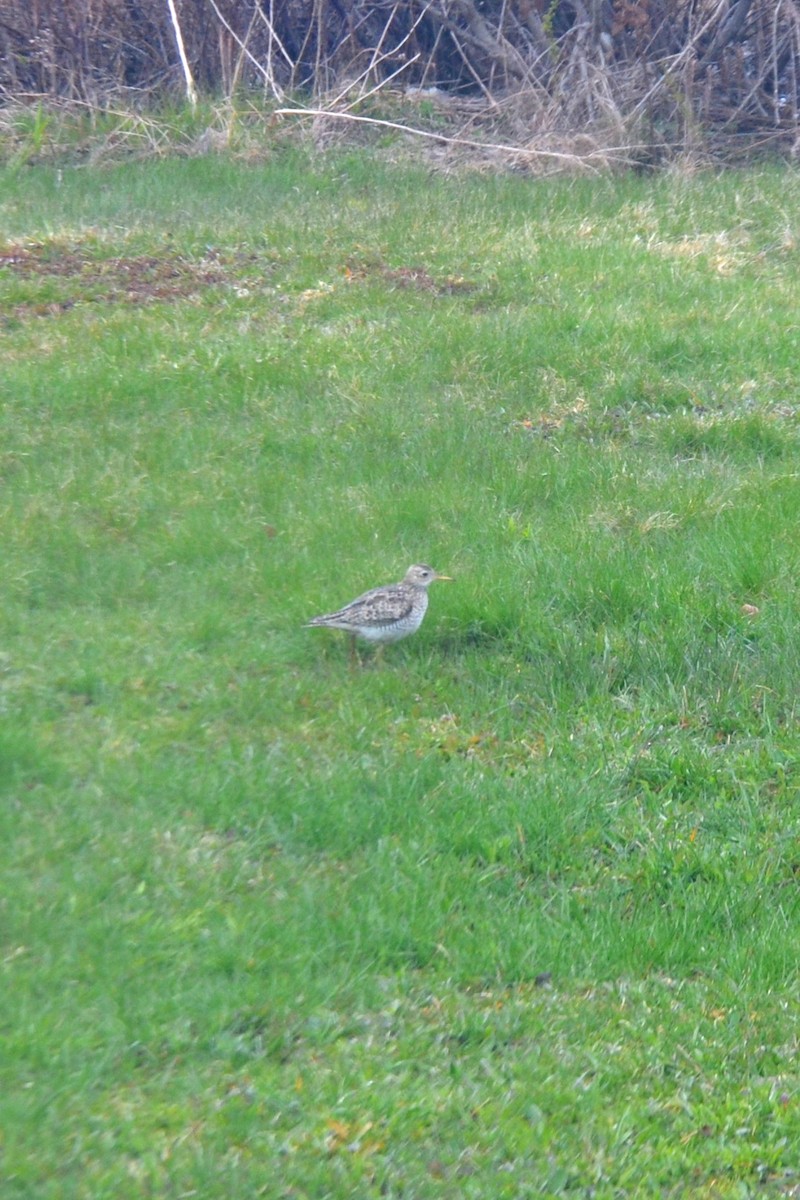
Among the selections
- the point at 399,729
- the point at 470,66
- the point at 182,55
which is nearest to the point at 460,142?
the point at 470,66

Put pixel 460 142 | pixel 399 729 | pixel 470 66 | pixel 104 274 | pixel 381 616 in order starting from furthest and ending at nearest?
pixel 470 66, pixel 460 142, pixel 104 274, pixel 381 616, pixel 399 729

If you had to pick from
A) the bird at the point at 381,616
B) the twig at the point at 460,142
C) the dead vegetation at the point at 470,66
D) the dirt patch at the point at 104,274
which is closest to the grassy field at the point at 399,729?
the dirt patch at the point at 104,274

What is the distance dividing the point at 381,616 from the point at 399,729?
71 centimetres

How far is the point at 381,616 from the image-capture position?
7.85m

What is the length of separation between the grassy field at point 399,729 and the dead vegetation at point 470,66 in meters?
5.00

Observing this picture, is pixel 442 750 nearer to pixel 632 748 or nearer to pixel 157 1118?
pixel 632 748

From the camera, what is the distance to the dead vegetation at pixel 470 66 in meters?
18.6

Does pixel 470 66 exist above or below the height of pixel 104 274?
above

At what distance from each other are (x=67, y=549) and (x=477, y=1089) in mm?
4725

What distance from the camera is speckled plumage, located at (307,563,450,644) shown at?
7867mm

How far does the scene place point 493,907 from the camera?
20.2ft

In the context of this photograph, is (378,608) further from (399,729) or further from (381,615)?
(399,729)

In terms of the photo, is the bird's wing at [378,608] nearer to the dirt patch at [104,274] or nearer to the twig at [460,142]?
the dirt patch at [104,274]

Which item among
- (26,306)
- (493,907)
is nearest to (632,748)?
(493,907)
